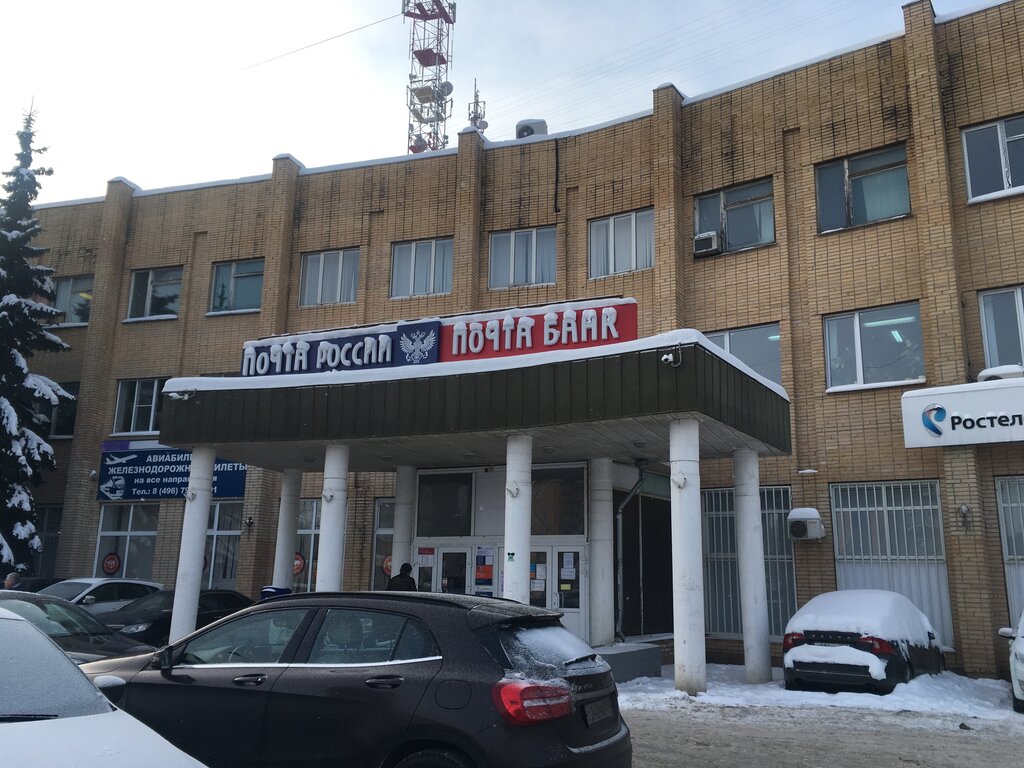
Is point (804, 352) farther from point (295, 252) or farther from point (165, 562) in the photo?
point (165, 562)

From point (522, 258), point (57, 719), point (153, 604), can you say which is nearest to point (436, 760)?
point (57, 719)

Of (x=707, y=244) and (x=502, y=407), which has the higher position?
(x=707, y=244)

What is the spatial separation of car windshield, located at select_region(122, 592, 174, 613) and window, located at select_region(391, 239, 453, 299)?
31.4 ft

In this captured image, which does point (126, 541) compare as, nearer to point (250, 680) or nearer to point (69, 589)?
point (69, 589)

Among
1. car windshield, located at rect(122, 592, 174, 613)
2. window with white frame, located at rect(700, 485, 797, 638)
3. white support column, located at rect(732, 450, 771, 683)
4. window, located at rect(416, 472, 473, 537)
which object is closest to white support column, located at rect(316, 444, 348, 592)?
window, located at rect(416, 472, 473, 537)

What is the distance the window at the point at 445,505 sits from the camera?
55.6 ft

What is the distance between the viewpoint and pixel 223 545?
874 inches

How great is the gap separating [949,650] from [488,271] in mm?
13058

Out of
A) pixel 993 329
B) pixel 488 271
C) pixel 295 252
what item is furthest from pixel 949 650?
pixel 295 252

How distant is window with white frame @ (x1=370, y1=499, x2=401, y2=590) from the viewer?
66.7 ft

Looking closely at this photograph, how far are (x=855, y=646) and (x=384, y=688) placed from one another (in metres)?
8.40

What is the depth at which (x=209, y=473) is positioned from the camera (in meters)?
15.1

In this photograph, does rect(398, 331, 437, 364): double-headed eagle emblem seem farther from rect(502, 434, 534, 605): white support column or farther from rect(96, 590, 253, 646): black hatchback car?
rect(96, 590, 253, 646): black hatchback car

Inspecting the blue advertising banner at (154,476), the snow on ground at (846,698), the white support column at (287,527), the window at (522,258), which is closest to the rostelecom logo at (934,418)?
the snow on ground at (846,698)
